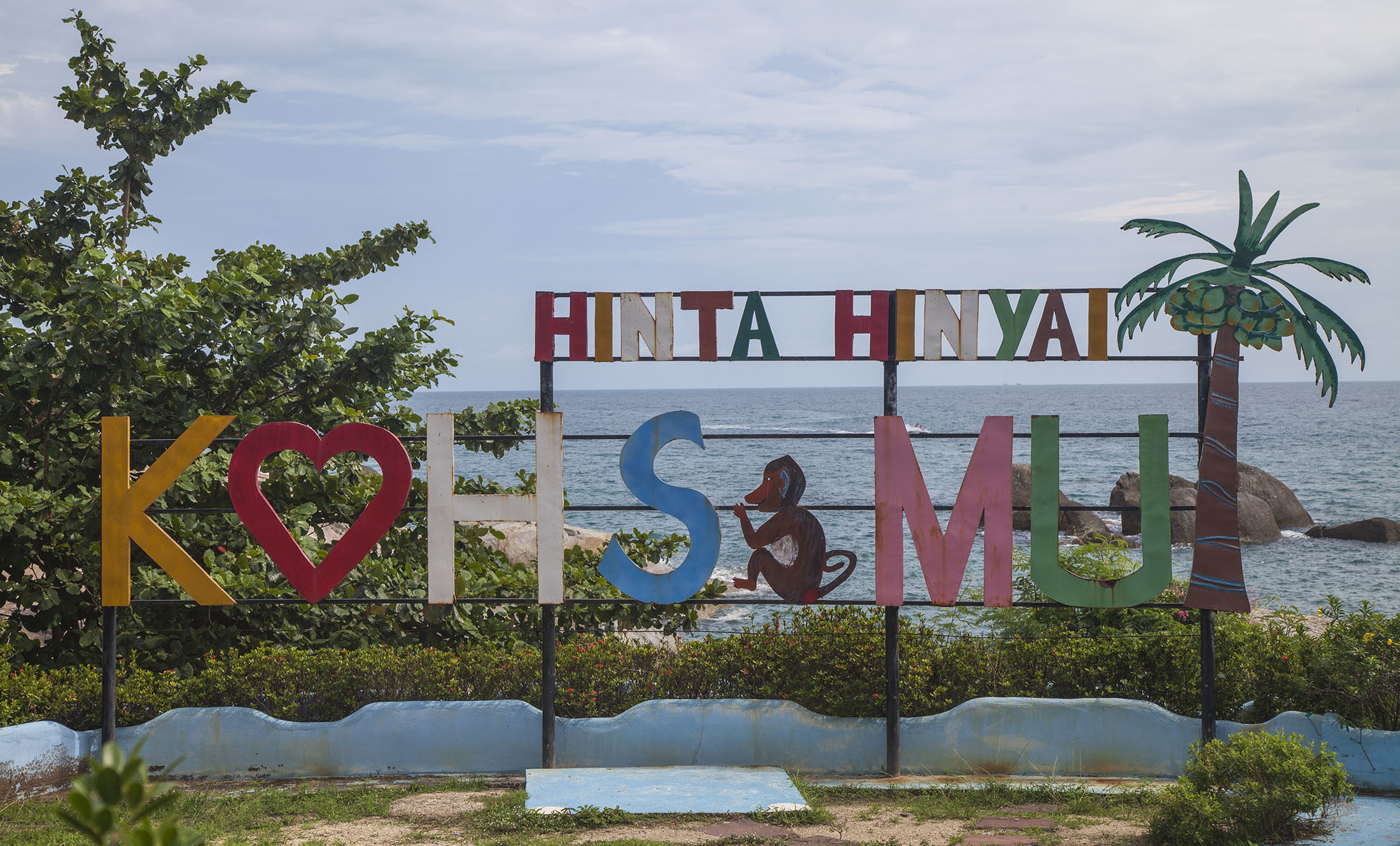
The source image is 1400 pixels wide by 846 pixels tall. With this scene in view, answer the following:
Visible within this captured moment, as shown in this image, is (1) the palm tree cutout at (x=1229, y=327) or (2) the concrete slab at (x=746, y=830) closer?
(2) the concrete slab at (x=746, y=830)

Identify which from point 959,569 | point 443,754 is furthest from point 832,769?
point 443,754

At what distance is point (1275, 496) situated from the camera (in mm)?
45500

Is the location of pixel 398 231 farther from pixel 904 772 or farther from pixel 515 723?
pixel 904 772

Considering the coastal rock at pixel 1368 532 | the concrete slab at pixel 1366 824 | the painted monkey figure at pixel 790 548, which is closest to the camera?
the concrete slab at pixel 1366 824

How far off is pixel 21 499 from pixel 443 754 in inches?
178

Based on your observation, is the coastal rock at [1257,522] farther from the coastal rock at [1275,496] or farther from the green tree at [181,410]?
the green tree at [181,410]

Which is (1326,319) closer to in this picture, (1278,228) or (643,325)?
(1278,228)

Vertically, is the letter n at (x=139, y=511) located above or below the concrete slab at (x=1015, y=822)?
above

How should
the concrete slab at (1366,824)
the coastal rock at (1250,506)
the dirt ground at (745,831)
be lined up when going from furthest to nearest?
the coastal rock at (1250,506) < the dirt ground at (745,831) < the concrete slab at (1366,824)

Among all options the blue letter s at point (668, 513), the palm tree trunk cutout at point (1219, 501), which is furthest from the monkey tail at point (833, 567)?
the palm tree trunk cutout at point (1219, 501)

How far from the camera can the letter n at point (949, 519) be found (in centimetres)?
896

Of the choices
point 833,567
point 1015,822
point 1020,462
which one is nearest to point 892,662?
point 833,567

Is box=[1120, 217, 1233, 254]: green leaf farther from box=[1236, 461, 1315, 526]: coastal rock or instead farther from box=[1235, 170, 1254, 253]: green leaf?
box=[1236, 461, 1315, 526]: coastal rock

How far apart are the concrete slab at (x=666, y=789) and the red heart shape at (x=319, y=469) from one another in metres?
2.46
